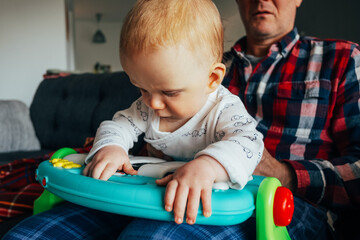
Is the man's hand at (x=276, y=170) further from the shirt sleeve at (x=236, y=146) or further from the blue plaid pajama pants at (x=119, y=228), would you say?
the shirt sleeve at (x=236, y=146)

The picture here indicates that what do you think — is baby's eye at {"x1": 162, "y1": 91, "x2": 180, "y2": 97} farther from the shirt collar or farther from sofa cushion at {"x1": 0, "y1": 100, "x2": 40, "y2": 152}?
sofa cushion at {"x1": 0, "y1": 100, "x2": 40, "y2": 152}

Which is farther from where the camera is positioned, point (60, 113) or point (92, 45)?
point (92, 45)

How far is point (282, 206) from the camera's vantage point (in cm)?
58

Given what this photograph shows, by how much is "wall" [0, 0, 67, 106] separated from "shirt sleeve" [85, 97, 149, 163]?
2.20 m

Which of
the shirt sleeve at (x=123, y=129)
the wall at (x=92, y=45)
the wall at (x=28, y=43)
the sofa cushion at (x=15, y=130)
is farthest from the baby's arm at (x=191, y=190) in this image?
the wall at (x=92, y=45)

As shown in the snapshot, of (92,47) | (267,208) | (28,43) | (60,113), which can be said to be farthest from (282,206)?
(92,47)

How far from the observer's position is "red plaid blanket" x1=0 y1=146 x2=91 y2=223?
1.08 m

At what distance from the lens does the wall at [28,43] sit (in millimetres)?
2686

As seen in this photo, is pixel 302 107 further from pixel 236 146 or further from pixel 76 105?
pixel 76 105

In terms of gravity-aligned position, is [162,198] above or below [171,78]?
below

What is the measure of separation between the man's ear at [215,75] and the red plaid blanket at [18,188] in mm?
718

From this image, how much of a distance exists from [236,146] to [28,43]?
2634mm

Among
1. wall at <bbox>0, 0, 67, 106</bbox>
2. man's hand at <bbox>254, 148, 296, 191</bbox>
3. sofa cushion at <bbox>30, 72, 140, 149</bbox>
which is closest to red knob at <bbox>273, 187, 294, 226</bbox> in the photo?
man's hand at <bbox>254, 148, 296, 191</bbox>

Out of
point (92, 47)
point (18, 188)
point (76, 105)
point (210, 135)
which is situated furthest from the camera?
point (92, 47)
